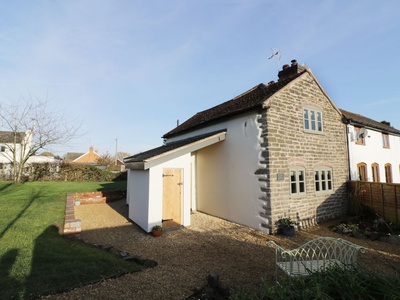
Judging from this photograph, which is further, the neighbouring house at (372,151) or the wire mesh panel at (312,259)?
the neighbouring house at (372,151)


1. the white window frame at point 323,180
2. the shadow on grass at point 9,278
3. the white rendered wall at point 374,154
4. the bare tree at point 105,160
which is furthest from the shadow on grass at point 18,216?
the bare tree at point 105,160

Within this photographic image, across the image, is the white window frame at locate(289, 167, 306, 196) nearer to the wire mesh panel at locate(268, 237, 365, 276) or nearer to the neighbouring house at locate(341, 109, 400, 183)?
the neighbouring house at locate(341, 109, 400, 183)

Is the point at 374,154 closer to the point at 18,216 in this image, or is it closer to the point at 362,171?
the point at 362,171

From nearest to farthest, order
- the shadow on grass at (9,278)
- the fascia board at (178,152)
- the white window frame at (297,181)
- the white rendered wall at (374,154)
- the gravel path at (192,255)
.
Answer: the shadow on grass at (9,278), the gravel path at (192,255), the fascia board at (178,152), the white window frame at (297,181), the white rendered wall at (374,154)

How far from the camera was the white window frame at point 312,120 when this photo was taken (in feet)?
31.9

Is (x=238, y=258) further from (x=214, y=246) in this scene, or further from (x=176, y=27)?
(x=176, y=27)

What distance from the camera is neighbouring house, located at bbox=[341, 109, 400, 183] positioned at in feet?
38.5

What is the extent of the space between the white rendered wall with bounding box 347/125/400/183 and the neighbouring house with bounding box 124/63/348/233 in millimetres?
1073

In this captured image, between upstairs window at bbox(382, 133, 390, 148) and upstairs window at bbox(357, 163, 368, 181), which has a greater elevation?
upstairs window at bbox(382, 133, 390, 148)

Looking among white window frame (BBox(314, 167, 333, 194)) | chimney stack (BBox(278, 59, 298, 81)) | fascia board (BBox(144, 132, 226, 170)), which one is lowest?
white window frame (BBox(314, 167, 333, 194))

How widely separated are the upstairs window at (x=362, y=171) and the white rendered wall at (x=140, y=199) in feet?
39.4

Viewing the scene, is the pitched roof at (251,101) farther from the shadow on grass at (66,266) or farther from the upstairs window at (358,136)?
the shadow on grass at (66,266)

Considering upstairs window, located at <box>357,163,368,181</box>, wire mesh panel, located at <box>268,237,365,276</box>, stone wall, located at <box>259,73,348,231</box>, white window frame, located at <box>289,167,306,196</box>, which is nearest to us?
wire mesh panel, located at <box>268,237,365,276</box>

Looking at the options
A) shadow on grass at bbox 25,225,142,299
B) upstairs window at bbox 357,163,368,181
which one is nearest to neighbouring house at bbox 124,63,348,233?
upstairs window at bbox 357,163,368,181
